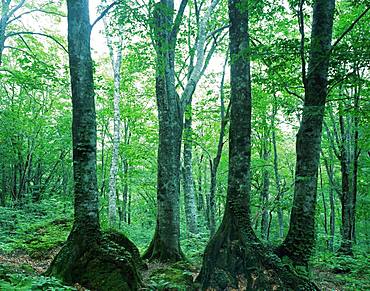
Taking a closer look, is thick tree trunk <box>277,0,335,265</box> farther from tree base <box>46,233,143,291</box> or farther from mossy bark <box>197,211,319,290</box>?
tree base <box>46,233,143,291</box>

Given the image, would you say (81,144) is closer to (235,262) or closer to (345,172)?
(235,262)

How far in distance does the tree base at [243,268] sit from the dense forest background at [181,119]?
23.1 inches

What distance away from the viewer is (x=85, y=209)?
6.06 meters

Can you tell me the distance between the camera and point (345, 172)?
12.6 meters

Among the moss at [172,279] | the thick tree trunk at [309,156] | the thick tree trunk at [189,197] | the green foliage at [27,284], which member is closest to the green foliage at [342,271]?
the thick tree trunk at [309,156]

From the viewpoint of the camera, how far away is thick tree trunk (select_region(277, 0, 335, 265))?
658 centimetres

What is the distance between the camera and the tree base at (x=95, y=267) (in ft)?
18.0

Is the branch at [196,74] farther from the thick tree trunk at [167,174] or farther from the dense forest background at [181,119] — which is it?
the thick tree trunk at [167,174]

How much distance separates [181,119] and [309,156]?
4847 millimetres

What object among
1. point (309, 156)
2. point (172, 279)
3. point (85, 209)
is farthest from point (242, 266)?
point (85, 209)

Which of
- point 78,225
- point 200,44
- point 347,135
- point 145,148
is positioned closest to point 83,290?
point 78,225

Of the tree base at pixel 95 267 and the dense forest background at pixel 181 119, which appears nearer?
the tree base at pixel 95 267

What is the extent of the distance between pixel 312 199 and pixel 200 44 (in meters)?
7.29

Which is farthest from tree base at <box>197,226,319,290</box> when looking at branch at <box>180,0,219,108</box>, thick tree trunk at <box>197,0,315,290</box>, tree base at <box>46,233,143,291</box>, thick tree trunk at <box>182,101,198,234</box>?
thick tree trunk at <box>182,101,198,234</box>
